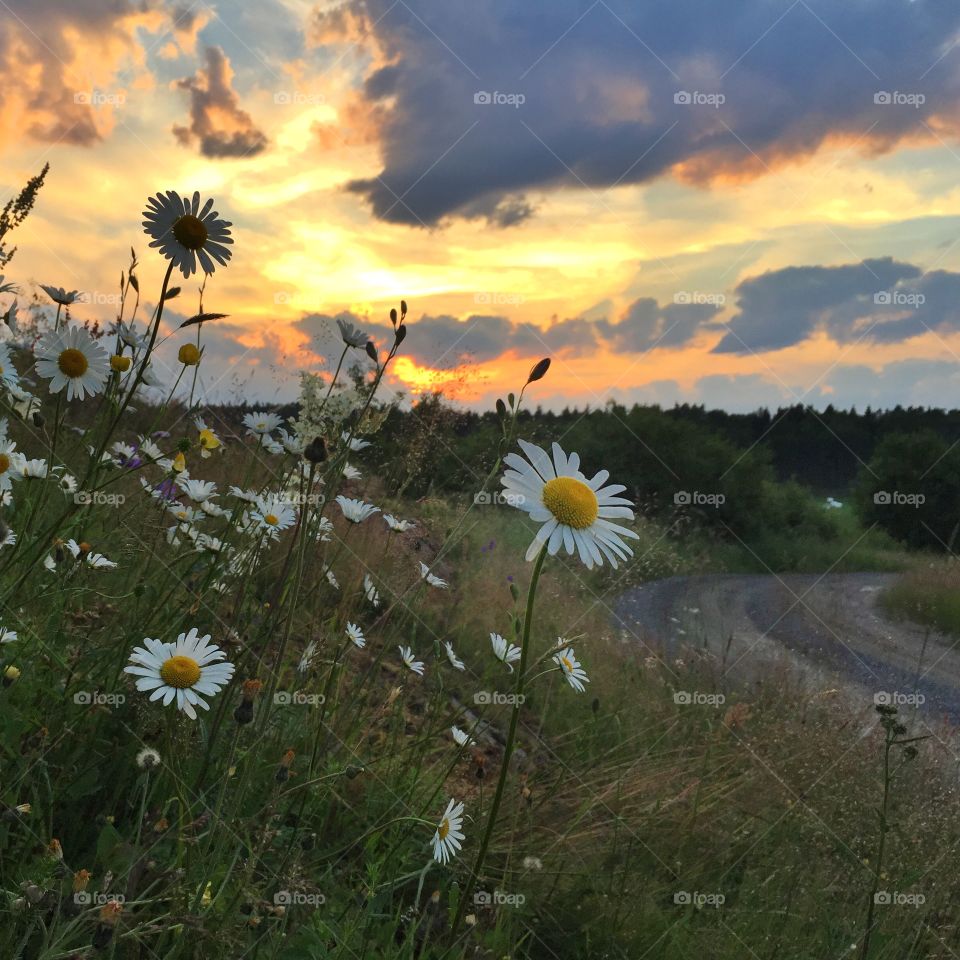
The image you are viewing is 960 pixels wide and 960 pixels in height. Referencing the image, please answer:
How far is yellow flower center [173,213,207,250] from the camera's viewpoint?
81.4 inches

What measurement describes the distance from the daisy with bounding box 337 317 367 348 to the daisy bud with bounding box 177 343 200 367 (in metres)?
0.51

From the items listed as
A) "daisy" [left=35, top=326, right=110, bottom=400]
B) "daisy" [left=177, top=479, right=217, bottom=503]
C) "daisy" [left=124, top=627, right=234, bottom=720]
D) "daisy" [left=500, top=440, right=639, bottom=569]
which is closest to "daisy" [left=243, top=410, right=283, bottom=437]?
"daisy" [left=177, top=479, right=217, bottom=503]

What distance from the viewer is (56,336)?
2.46 meters

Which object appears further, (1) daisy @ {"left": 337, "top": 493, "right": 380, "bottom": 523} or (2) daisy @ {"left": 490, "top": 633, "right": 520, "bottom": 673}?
(1) daisy @ {"left": 337, "top": 493, "right": 380, "bottom": 523}

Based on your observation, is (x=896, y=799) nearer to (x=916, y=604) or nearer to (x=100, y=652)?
(x=100, y=652)

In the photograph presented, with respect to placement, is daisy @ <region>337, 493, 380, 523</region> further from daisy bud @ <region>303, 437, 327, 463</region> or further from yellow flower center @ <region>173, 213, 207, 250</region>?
daisy bud @ <region>303, 437, 327, 463</region>

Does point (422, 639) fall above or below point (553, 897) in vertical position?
above

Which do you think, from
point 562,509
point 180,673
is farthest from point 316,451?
point 180,673

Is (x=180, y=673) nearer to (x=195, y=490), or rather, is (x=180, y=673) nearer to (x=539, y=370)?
(x=539, y=370)

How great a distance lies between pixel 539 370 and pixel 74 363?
142 cm

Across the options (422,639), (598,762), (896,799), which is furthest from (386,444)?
(896,799)

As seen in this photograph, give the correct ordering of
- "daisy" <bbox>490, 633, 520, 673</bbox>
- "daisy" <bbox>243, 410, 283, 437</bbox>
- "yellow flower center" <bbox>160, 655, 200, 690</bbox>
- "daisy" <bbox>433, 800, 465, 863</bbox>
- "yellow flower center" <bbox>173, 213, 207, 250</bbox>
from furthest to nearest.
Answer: "daisy" <bbox>243, 410, 283, 437</bbox>
"daisy" <bbox>490, 633, 520, 673</bbox>
"yellow flower center" <bbox>173, 213, 207, 250</bbox>
"daisy" <bbox>433, 800, 465, 863</bbox>
"yellow flower center" <bbox>160, 655, 200, 690</bbox>

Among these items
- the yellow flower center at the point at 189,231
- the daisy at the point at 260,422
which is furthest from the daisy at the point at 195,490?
the yellow flower center at the point at 189,231

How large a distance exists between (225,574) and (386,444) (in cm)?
604
